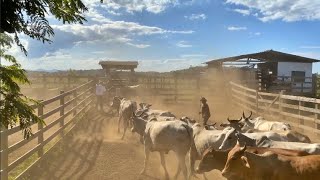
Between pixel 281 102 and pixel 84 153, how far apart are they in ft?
32.0

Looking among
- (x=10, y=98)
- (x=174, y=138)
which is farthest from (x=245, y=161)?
(x=10, y=98)

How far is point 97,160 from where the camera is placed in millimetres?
11906

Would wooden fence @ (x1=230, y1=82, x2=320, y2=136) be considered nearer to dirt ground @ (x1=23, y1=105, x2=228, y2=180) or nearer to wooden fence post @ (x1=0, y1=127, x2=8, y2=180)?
dirt ground @ (x1=23, y1=105, x2=228, y2=180)

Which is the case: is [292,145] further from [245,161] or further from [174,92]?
[174,92]

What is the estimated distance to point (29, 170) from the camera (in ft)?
29.1

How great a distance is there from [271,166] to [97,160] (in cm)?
697

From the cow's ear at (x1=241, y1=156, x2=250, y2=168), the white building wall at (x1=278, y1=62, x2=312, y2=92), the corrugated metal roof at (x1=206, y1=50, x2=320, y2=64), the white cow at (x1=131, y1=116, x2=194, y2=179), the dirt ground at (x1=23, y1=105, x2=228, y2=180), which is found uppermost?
the corrugated metal roof at (x1=206, y1=50, x2=320, y2=64)

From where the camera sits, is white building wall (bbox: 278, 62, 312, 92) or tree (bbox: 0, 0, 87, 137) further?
white building wall (bbox: 278, 62, 312, 92)

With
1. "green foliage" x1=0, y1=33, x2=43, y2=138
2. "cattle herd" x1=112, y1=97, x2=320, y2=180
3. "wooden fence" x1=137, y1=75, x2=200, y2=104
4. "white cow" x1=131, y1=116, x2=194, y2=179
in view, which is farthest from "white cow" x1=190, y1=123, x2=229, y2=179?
"wooden fence" x1=137, y1=75, x2=200, y2=104

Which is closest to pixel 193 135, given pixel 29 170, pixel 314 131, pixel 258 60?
pixel 29 170

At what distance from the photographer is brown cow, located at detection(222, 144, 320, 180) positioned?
5.81 m

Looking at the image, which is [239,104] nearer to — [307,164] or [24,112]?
[307,164]

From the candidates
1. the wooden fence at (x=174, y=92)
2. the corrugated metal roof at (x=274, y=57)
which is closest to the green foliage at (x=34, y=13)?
the wooden fence at (x=174, y=92)

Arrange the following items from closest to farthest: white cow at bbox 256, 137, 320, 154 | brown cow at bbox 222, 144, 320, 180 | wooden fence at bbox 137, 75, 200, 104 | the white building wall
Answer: brown cow at bbox 222, 144, 320, 180 → white cow at bbox 256, 137, 320, 154 → wooden fence at bbox 137, 75, 200, 104 → the white building wall
